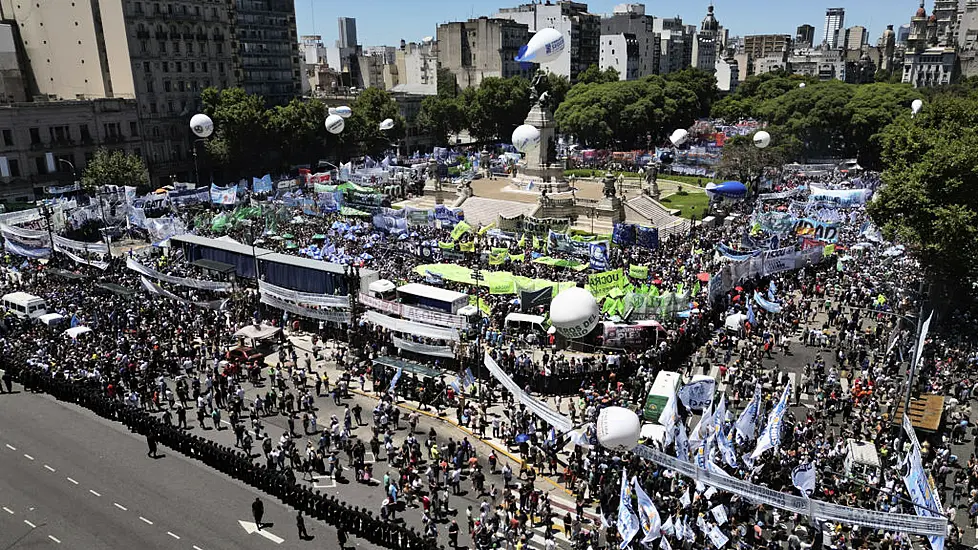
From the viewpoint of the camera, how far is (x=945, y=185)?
31.6 m

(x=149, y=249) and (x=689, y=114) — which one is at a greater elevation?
(x=689, y=114)

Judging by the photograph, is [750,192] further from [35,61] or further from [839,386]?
[35,61]

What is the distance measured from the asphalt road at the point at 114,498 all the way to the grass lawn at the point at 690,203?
46267 millimetres

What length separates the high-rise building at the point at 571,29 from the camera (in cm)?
13262

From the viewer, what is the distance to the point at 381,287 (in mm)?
33594

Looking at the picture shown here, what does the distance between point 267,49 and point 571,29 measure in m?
64.5

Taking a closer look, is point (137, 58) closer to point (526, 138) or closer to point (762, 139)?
point (526, 138)

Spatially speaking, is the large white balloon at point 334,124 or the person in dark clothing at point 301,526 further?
the large white balloon at point 334,124

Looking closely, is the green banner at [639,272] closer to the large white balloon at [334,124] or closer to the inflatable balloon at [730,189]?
the inflatable balloon at [730,189]

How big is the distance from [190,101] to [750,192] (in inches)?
2334

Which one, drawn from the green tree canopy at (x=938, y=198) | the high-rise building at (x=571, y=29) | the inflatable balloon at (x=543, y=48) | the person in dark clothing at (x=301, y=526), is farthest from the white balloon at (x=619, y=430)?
the high-rise building at (x=571, y=29)

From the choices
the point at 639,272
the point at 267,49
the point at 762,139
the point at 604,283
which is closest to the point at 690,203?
the point at 762,139

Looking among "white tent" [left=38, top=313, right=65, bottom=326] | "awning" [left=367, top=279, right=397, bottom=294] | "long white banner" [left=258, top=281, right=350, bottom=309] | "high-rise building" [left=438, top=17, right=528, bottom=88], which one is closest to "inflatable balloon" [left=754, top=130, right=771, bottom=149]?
"awning" [left=367, top=279, right=397, bottom=294]

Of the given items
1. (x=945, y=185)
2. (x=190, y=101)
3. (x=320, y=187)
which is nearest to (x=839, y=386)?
(x=945, y=185)
